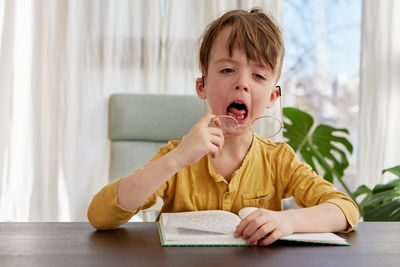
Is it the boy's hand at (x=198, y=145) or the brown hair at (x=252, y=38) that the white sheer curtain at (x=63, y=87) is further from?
the boy's hand at (x=198, y=145)

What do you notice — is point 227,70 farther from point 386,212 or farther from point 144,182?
point 386,212

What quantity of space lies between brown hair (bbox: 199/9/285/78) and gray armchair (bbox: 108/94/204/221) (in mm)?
905

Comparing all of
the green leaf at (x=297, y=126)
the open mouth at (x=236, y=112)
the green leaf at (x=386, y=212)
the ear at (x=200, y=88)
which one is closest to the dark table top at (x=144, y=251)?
the open mouth at (x=236, y=112)

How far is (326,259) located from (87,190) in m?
2.24

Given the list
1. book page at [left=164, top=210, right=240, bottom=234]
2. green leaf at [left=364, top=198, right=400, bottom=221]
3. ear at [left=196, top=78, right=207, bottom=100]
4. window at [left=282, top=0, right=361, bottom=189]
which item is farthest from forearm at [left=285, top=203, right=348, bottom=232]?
window at [left=282, top=0, right=361, bottom=189]

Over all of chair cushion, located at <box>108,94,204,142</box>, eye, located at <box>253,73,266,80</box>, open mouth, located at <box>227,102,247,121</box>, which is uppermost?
eye, located at <box>253,73,266,80</box>

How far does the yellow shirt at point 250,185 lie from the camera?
1119 millimetres

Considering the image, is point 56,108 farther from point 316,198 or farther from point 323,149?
point 316,198

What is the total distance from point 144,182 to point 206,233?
0.59 ft

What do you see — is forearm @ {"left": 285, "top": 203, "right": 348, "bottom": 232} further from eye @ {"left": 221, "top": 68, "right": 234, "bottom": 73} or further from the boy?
eye @ {"left": 221, "top": 68, "right": 234, "bottom": 73}

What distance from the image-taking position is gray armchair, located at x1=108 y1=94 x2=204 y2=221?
6.81 ft

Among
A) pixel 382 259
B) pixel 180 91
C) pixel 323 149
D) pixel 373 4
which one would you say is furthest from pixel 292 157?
pixel 373 4

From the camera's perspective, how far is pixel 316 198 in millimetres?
1062

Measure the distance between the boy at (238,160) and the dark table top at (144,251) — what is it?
97mm
